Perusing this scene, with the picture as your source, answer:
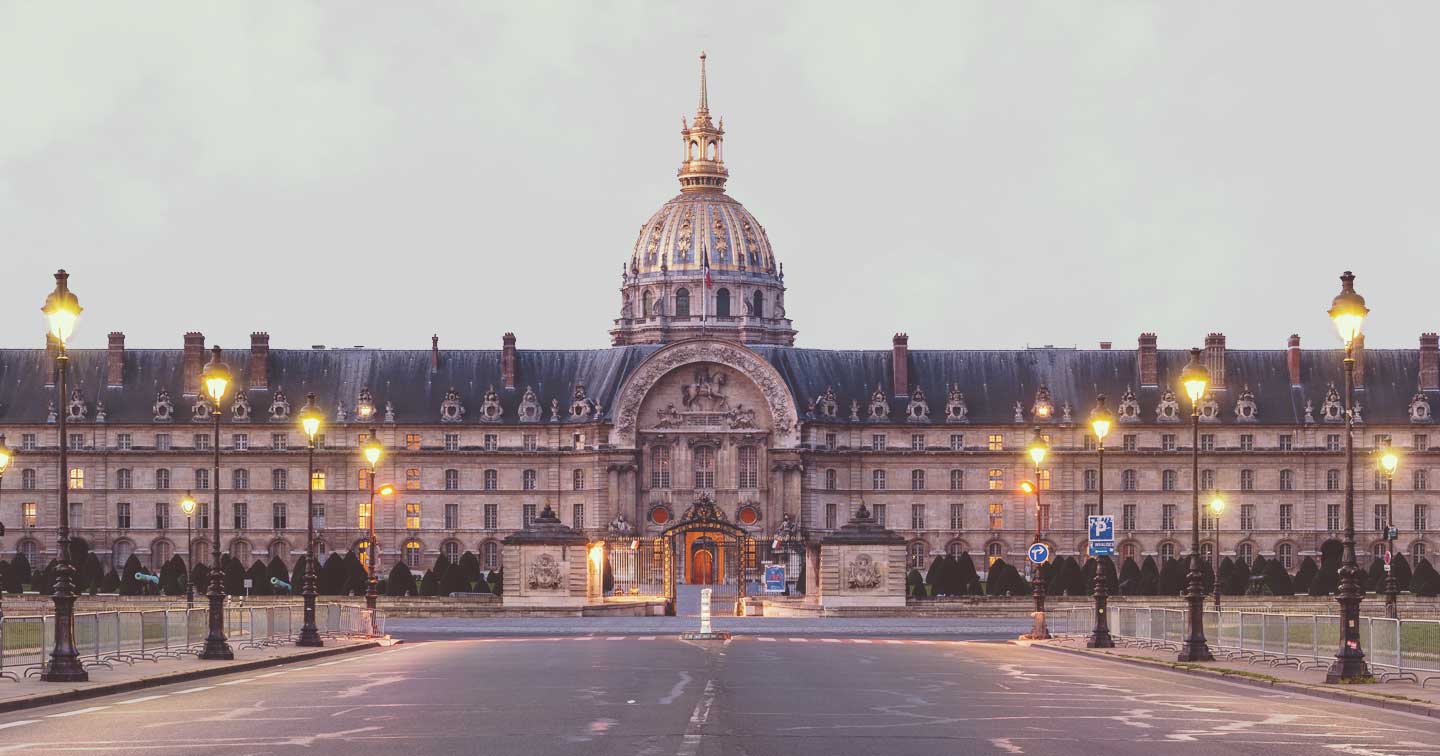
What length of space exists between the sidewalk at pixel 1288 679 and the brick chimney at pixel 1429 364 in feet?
258

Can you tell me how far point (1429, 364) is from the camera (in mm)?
128375

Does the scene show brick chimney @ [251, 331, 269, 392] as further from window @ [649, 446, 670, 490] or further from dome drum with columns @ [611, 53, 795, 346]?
dome drum with columns @ [611, 53, 795, 346]

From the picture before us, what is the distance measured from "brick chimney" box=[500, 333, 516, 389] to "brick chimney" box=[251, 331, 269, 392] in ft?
43.0

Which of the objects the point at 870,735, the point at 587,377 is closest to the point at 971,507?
the point at 587,377

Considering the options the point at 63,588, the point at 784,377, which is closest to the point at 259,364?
the point at 784,377

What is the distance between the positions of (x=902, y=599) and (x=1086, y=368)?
55283mm

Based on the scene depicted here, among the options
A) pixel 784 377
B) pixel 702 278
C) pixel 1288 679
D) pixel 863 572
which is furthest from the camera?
pixel 702 278

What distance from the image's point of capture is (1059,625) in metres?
75.4

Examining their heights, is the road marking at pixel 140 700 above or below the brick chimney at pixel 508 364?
below

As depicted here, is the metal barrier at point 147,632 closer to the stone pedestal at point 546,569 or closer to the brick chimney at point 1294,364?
the stone pedestal at point 546,569

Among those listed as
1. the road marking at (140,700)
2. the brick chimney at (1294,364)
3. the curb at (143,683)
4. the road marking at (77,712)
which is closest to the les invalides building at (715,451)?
the brick chimney at (1294,364)

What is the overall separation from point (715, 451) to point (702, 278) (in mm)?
51824

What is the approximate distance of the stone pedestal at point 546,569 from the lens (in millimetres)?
79625

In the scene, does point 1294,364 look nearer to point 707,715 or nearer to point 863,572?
point 863,572
